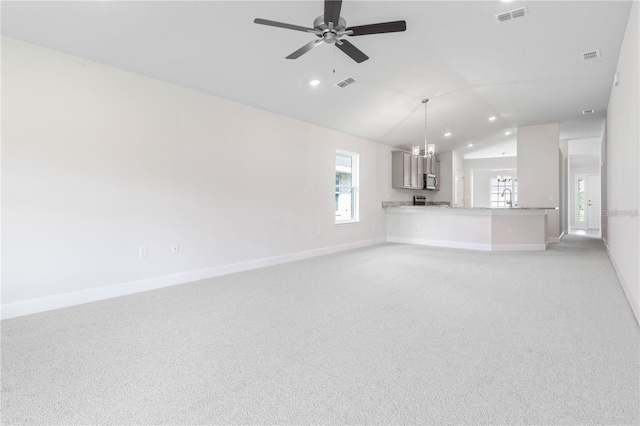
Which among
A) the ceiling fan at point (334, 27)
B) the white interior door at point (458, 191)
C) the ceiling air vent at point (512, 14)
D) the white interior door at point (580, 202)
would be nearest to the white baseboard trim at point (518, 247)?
the white interior door at point (458, 191)

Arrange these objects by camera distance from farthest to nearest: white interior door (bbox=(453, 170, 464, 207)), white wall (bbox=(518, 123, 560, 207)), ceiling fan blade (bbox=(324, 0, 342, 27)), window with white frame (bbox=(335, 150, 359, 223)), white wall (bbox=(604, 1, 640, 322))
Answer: white interior door (bbox=(453, 170, 464, 207)) < white wall (bbox=(518, 123, 560, 207)) < window with white frame (bbox=(335, 150, 359, 223)) < white wall (bbox=(604, 1, 640, 322)) < ceiling fan blade (bbox=(324, 0, 342, 27))

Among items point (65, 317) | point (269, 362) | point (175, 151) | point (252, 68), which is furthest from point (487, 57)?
point (65, 317)

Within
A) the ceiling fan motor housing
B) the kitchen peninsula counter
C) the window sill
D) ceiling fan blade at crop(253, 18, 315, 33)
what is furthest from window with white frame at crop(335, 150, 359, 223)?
ceiling fan blade at crop(253, 18, 315, 33)

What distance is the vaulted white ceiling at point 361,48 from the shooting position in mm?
3010

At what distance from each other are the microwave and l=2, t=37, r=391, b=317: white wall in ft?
17.0

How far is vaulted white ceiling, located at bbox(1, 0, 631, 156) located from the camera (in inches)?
118

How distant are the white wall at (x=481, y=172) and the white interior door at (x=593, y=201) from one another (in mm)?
2714

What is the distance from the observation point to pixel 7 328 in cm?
270

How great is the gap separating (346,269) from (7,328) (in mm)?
3728

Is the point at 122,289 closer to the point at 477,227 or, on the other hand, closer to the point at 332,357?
the point at 332,357

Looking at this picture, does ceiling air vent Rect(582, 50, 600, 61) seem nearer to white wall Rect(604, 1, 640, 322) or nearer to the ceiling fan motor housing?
white wall Rect(604, 1, 640, 322)

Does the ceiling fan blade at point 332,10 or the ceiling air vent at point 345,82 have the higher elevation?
the ceiling air vent at point 345,82

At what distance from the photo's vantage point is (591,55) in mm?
4258

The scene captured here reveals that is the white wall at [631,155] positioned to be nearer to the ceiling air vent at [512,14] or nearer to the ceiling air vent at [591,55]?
the ceiling air vent at [591,55]
